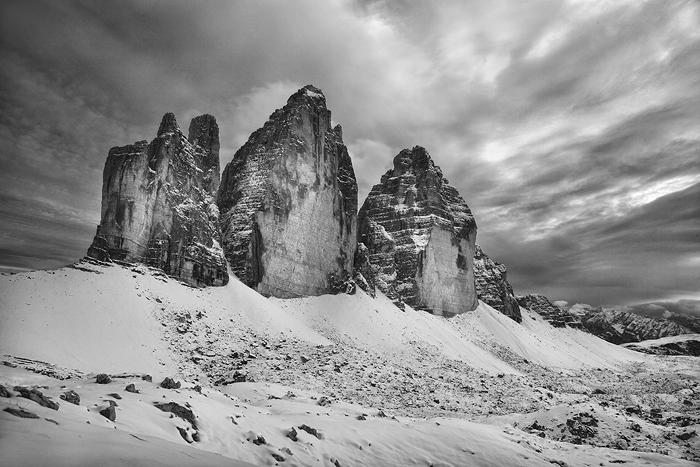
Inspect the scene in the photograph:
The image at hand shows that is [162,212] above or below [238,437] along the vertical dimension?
above

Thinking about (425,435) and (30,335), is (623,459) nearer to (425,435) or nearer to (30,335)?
(425,435)

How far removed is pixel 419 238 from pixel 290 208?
31.4 metres

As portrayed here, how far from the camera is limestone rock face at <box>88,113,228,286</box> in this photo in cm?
3903

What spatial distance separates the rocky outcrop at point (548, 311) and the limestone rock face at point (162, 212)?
110137 millimetres

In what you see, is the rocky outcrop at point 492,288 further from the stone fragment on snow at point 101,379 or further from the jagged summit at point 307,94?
the stone fragment on snow at point 101,379

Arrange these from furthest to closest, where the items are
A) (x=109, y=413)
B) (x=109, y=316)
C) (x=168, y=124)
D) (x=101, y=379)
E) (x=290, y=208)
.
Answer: (x=290, y=208), (x=168, y=124), (x=109, y=316), (x=101, y=379), (x=109, y=413)

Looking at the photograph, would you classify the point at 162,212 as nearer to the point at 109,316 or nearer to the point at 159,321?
the point at 159,321

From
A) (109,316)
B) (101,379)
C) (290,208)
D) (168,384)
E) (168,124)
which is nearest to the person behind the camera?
(101,379)

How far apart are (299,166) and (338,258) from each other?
1491 centimetres

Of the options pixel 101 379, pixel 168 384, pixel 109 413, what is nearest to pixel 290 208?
pixel 168 384

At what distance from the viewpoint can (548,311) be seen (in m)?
124

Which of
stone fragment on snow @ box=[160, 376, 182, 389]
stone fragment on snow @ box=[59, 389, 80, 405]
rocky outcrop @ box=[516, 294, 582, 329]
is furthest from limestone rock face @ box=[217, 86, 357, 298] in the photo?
rocky outcrop @ box=[516, 294, 582, 329]

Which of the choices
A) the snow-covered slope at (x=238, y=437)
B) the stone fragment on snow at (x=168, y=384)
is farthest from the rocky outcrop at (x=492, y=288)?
the stone fragment on snow at (x=168, y=384)

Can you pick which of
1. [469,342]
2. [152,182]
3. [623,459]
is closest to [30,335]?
[152,182]
